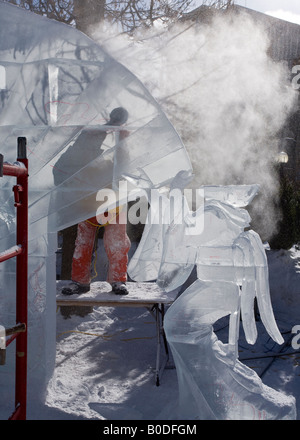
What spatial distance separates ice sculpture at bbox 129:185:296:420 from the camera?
8.93 ft

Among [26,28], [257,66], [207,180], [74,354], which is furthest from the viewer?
[207,180]

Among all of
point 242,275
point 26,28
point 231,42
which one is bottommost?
point 242,275

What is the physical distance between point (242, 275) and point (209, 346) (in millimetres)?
523

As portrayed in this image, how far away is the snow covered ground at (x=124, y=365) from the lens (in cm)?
333

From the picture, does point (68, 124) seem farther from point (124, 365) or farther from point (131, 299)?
point (124, 365)

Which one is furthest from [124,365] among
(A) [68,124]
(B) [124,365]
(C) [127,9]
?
(C) [127,9]

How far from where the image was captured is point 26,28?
2.64 metres

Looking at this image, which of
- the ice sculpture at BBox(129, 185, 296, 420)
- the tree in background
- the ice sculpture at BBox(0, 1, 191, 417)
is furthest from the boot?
the tree in background

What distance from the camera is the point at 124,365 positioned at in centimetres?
437

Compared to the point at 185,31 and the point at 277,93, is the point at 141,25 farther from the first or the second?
the point at 277,93

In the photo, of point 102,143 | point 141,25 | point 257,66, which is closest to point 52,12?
point 141,25

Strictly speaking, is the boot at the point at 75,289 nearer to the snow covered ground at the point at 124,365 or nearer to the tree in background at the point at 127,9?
the snow covered ground at the point at 124,365

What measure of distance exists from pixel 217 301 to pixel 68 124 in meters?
1.43

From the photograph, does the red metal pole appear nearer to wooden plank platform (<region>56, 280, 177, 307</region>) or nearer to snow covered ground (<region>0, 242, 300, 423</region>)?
snow covered ground (<region>0, 242, 300, 423</region>)
